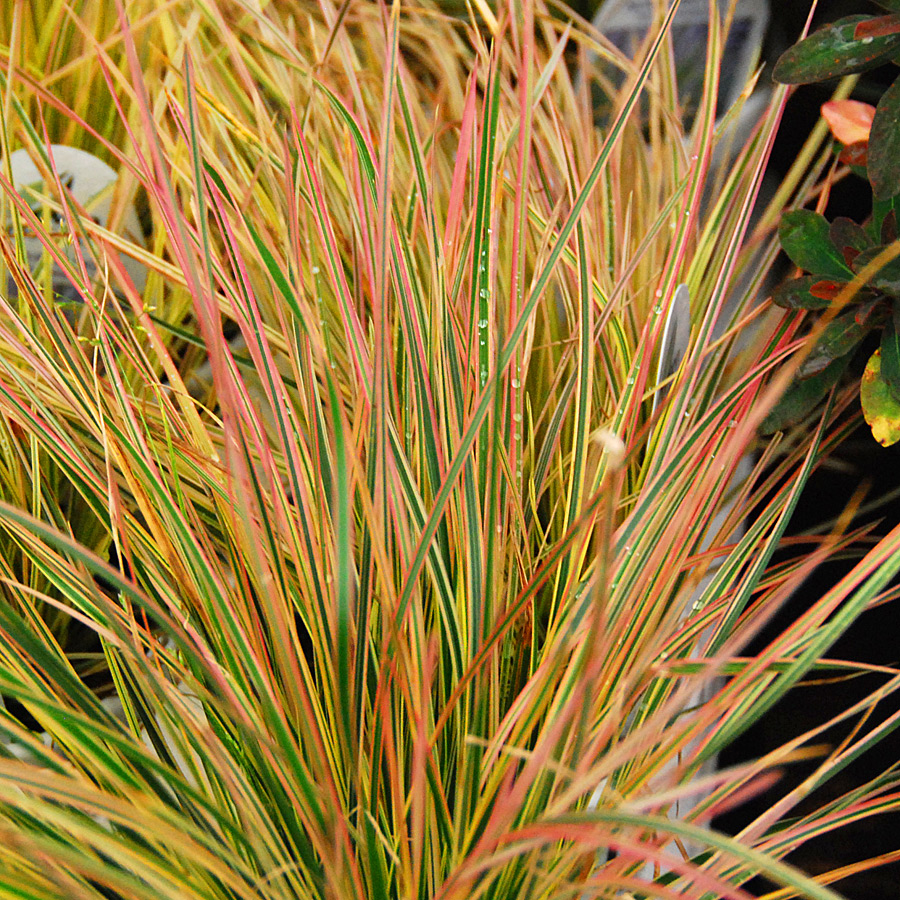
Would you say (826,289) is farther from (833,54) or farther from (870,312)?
(833,54)

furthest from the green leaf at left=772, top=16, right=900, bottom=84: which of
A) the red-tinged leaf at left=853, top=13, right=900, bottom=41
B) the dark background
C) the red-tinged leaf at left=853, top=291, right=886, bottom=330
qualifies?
the dark background

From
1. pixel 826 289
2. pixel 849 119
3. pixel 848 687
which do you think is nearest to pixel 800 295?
pixel 826 289

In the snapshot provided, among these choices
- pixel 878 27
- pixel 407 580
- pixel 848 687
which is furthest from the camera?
pixel 848 687

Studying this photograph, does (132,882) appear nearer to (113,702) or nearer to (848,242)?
(113,702)

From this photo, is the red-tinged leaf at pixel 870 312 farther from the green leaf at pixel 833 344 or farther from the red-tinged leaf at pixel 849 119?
the red-tinged leaf at pixel 849 119

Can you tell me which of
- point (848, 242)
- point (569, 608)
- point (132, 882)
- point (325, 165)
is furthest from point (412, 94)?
point (132, 882)

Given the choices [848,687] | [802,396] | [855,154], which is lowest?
[848,687]

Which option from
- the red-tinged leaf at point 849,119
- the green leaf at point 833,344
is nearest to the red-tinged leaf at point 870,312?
the green leaf at point 833,344
